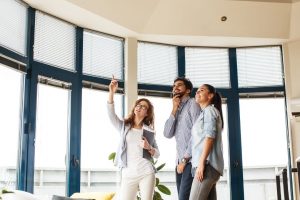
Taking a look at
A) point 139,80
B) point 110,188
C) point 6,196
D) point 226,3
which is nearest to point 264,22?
point 226,3

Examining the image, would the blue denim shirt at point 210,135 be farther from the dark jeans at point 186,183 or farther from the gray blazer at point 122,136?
the gray blazer at point 122,136

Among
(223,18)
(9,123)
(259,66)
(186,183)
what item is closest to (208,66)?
(259,66)

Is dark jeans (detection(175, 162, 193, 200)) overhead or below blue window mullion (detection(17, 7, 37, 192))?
below

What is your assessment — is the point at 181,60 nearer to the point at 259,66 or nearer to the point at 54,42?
the point at 259,66

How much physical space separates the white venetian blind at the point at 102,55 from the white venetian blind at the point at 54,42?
23 centimetres

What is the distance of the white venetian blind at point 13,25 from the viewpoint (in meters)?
4.63

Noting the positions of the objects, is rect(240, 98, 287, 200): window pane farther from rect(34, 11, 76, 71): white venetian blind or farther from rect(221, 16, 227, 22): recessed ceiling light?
rect(34, 11, 76, 71): white venetian blind

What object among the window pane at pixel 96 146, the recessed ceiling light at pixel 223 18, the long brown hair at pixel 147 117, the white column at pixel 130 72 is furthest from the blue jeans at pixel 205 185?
the recessed ceiling light at pixel 223 18

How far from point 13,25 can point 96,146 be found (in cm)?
187

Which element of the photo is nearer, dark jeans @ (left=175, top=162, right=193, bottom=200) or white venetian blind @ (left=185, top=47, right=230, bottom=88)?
dark jeans @ (left=175, top=162, right=193, bottom=200)

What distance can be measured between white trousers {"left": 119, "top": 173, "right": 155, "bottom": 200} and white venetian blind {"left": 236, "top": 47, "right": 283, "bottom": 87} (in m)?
3.72

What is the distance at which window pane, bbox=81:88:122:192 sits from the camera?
18.3 feet

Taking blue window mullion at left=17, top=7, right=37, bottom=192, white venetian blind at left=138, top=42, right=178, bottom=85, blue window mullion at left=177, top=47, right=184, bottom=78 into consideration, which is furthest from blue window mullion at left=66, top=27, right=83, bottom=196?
blue window mullion at left=177, top=47, right=184, bottom=78

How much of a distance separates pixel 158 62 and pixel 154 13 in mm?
883
